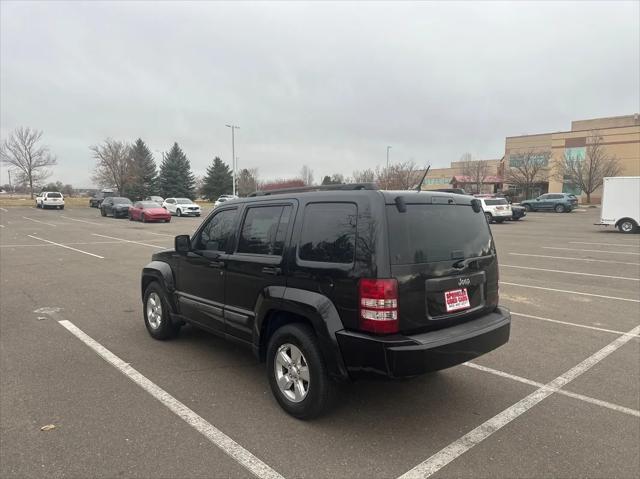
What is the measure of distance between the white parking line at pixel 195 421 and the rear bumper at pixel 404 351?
876 millimetres

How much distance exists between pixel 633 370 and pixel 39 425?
5.56 metres

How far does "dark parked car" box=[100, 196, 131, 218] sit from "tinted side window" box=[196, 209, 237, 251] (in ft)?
104

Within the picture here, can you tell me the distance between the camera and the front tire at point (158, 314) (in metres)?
5.29

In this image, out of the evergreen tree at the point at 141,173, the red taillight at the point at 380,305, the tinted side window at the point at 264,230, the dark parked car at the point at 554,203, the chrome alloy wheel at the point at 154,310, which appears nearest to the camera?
the red taillight at the point at 380,305

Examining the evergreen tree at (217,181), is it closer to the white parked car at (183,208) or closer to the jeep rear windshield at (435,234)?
the white parked car at (183,208)

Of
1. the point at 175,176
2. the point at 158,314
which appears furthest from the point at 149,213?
the point at 175,176

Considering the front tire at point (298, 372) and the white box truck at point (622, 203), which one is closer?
the front tire at point (298, 372)

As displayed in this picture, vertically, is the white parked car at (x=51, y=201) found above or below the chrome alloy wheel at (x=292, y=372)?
above

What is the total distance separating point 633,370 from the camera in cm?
461

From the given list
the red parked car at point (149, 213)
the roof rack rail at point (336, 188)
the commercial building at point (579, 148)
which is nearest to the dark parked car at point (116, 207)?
the red parked car at point (149, 213)

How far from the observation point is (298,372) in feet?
11.6

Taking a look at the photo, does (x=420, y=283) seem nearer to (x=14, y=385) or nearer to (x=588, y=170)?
(x=14, y=385)

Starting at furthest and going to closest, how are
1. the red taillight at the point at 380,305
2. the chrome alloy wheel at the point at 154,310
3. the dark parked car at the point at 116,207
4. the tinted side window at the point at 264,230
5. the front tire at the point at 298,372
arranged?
1. the dark parked car at the point at 116,207
2. the chrome alloy wheel at the point at 154,310
3. the tinted side window at the point at 264,230
4. the front tire at the point at 298,372
5. the red taillight at the point at 380,305

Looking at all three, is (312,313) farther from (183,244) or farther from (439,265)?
(183,244)
